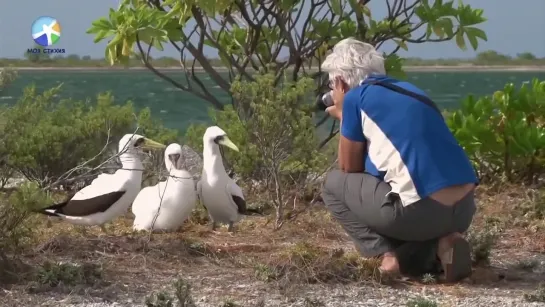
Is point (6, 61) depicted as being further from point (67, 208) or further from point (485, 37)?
point (485, 37)

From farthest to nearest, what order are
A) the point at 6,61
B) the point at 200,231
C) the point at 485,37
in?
the point at 485,37 → the point at 6,61 → the point at 200,231

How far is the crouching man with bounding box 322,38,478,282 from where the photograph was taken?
205 inches

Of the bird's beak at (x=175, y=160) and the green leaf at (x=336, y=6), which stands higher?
the green leaf at (x=336, y=6)

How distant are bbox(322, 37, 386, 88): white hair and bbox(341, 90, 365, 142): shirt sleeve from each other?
0.15m

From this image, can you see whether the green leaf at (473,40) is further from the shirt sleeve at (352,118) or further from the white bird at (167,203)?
the shirt sleeve at (352,118)

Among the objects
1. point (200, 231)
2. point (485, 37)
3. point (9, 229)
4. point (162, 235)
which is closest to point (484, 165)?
point (485, 37)

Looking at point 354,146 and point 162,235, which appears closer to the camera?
point 354,146

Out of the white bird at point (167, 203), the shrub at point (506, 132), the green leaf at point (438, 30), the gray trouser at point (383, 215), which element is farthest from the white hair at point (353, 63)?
the shrub at point (506, 132)

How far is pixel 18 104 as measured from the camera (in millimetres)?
8719

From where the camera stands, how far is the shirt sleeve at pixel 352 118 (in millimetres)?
5301

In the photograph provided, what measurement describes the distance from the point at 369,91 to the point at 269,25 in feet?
12.1

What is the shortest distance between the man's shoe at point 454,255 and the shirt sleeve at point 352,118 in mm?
738

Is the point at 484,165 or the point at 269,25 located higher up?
the point at 269,25

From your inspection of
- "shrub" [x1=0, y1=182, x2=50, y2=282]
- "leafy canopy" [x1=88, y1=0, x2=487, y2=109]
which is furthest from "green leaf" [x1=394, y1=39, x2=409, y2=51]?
"shrub" [x1=0, y1=182, x2=50, y2=282]
